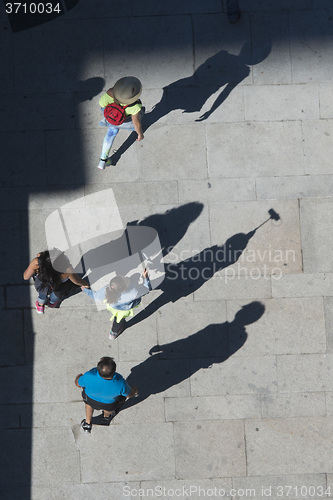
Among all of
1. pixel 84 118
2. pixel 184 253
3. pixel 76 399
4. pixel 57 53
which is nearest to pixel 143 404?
pixel 76 399

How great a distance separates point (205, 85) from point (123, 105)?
2.03 m

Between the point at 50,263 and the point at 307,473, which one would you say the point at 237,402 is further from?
the point at 50,263

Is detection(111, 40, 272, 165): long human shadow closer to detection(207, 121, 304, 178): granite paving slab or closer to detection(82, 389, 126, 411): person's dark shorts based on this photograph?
detection(207, 121, 304, 178): granite paving slab

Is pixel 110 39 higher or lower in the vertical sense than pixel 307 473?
higher

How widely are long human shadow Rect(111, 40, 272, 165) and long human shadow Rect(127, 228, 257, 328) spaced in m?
2.17

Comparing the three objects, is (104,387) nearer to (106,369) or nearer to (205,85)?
(106,369)

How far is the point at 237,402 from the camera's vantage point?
8.06 metres

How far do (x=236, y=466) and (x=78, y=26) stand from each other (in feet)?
26.3

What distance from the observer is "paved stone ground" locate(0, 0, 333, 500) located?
8.03 meters

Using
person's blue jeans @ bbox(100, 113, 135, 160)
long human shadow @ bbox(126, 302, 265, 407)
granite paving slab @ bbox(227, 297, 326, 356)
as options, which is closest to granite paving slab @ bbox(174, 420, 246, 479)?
long human shadow @ bbox(126, 302, 265, 407)

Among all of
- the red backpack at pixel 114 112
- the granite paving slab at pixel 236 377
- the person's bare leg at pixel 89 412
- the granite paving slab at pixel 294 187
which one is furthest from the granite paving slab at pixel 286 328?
the red backpack at pixel 114 112

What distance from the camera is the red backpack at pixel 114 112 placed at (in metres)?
6.96

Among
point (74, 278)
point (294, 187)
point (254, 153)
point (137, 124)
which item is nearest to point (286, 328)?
point (294, 187)

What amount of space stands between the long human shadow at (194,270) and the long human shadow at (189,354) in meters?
0.69
